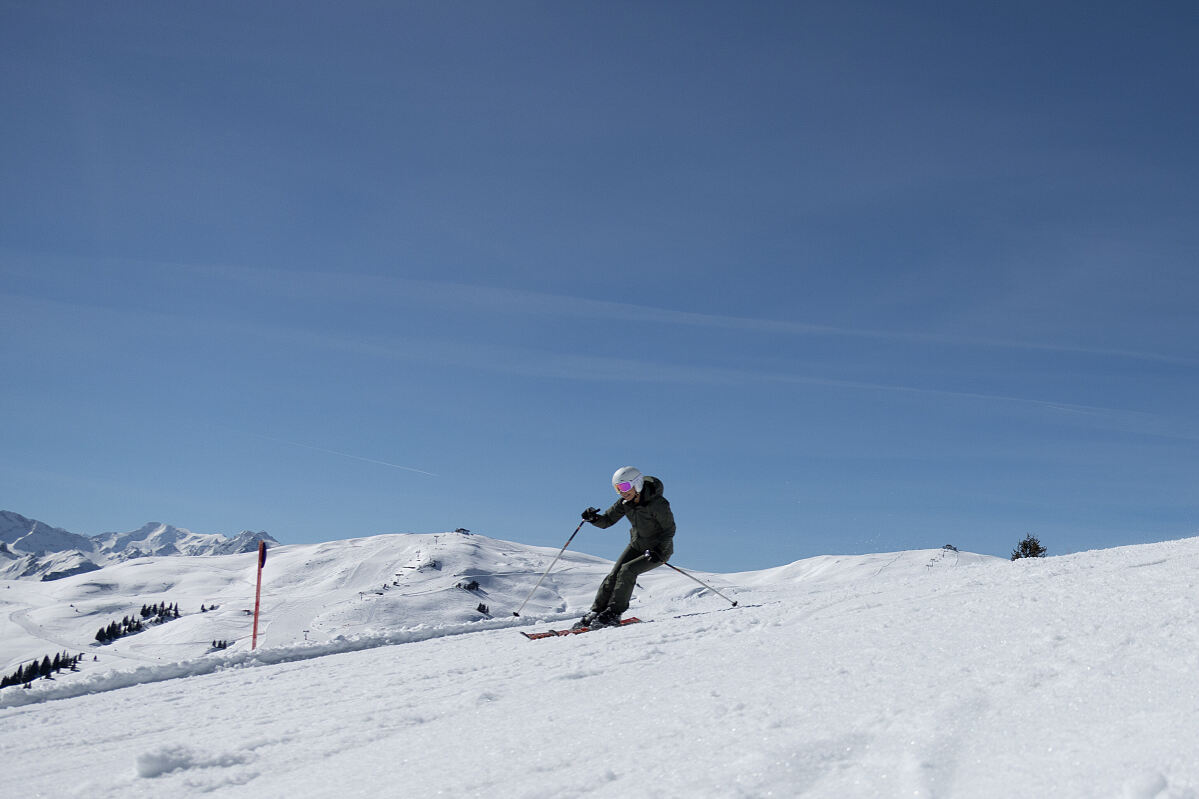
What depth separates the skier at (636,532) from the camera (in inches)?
429

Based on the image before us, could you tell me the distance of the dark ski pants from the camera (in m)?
10.8

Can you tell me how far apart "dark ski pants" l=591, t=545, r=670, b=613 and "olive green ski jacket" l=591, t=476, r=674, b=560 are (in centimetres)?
18

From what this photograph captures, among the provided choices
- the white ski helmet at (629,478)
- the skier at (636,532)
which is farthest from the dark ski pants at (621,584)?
the white ski helmet at (629,478)

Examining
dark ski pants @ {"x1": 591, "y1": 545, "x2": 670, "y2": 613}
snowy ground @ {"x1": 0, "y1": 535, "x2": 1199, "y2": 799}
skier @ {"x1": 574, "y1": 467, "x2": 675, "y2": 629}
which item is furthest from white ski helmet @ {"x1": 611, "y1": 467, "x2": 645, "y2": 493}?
snowy ground @ {"x1": 0, "y1": 535, "x2": 1199, "y2": 799}

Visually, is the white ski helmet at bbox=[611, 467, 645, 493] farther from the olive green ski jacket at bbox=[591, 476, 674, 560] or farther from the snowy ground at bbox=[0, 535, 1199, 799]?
the snowy ground at bbox=[0, 535, 1199, 799]

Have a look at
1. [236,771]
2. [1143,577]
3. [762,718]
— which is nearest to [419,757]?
[236,771]

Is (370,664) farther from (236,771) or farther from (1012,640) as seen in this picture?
(1012,640)

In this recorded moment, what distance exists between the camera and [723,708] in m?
4.70

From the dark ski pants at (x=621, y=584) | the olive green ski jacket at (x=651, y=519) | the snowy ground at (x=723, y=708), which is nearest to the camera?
the snowy ground at (x=723, y=708)

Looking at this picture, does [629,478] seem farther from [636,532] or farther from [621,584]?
[621,584]

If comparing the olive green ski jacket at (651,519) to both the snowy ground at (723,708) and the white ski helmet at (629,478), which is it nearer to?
the white ski helmet at (629,478)

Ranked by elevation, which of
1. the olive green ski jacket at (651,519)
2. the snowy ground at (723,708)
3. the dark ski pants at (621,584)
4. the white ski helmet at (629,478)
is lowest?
the snowy ground at (723,708)

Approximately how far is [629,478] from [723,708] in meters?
6.55

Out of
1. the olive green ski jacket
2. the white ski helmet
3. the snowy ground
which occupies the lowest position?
the snowy ground
